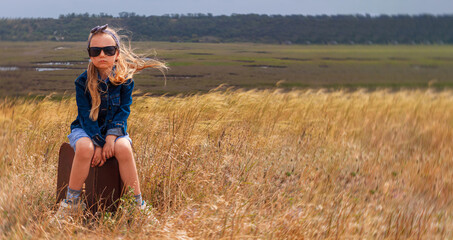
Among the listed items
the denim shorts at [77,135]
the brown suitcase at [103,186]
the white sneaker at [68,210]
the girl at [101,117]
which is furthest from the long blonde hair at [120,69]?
the white sneaker at [68,210]

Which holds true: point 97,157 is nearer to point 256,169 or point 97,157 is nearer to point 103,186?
point 103,186

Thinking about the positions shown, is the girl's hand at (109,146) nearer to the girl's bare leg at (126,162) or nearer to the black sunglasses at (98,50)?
the girl's bare leg at (126,162)

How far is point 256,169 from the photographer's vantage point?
4180mm

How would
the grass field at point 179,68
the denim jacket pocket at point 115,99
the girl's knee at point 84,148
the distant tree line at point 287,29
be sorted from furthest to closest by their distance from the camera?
1. the distant tree line at point 287,29
2. the grass field at point 179,68
3. the denim jacket pocket at point 115,99
4. the girl's knee at point 84,148

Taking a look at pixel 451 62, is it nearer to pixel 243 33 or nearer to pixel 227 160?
pixel 243 33

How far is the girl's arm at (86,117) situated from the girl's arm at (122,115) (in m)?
0.08

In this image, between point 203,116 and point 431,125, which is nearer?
point 203,116

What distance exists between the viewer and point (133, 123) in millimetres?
4691

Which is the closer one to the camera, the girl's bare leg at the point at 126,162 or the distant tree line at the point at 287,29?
the girl's bare leg at the point at 126,162

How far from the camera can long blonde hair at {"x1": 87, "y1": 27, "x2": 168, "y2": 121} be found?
9.53ft

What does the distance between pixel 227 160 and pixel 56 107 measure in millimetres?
2745

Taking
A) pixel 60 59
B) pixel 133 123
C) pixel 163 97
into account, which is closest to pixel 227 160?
pixel 133 123

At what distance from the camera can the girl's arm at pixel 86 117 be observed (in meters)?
2.91

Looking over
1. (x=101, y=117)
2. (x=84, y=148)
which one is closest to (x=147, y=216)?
(x=84, y=148)
